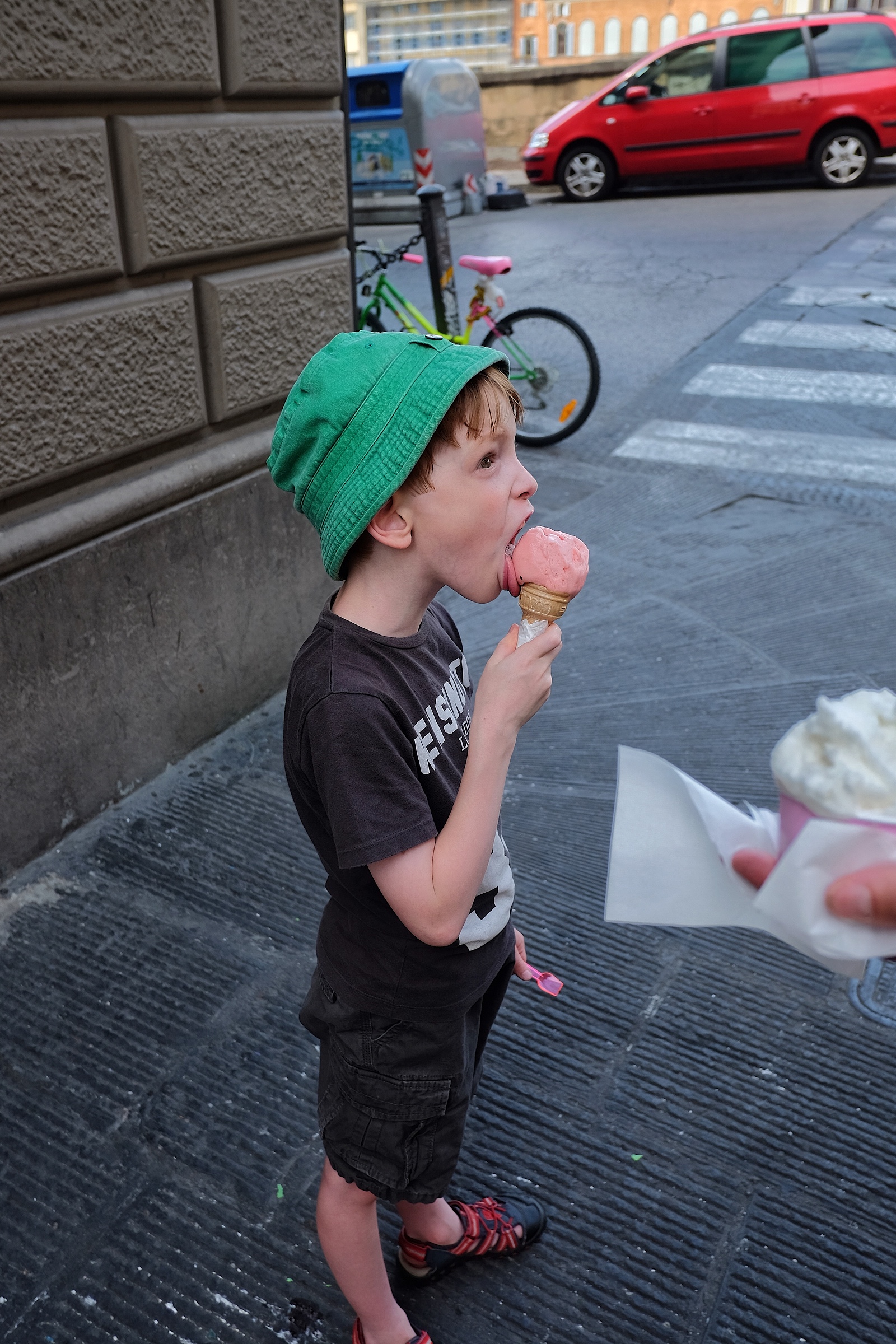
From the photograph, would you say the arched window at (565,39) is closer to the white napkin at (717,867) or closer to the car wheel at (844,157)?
the car wheel at (844,157)

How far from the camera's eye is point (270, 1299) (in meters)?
1.94

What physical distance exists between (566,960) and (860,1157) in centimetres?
78

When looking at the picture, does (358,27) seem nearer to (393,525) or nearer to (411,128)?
(411,128)

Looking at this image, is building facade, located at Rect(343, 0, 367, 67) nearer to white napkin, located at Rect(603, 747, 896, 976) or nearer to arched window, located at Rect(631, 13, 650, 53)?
arched window, located at Rect(631, 13, 650, 53)

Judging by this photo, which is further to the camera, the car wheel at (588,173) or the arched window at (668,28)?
the arched window at (668,28)

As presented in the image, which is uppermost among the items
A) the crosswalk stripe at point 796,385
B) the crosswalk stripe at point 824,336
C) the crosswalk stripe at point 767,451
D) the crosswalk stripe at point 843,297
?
the crosswalk stripe at point 843,297

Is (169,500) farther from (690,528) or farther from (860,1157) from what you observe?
(690,528)

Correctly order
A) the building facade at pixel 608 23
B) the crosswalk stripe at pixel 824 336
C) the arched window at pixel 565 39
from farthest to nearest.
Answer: the arched window at pixel 565 39
the building facade at pixel 608 23
the crosswalk stripe at pixel 824 336

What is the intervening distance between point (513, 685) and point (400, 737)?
6.1 inches

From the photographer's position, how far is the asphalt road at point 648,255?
8.54 meters

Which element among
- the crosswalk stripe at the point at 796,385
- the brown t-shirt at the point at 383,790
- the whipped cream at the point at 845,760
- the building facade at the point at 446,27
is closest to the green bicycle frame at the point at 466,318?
the crosswalk stripe at the point at 796,385

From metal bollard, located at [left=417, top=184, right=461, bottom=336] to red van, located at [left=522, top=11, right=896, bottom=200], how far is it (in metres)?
8.79

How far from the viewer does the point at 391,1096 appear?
1580 mm

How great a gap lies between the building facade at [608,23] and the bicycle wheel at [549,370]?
51.2 m
